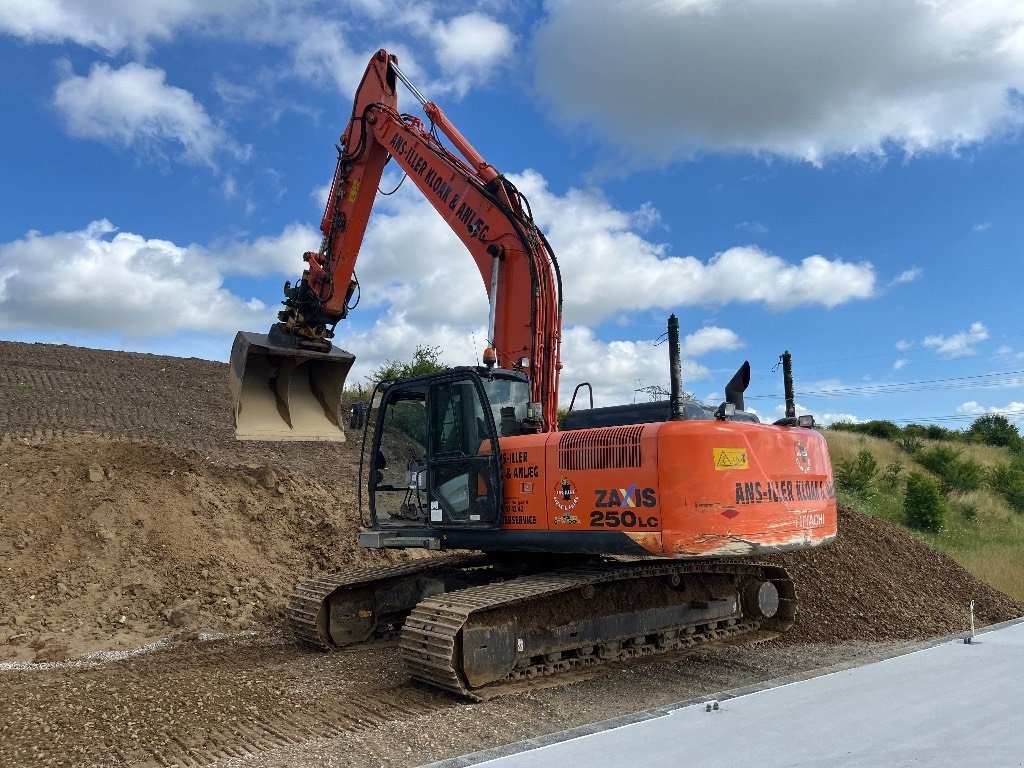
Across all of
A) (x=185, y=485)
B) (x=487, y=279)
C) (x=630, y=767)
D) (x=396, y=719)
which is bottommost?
(x=396, y=719)

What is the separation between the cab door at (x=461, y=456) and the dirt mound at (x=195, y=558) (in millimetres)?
3099

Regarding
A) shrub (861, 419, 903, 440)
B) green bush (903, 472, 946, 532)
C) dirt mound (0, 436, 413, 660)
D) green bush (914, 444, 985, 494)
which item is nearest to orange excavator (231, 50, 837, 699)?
dirt mound (0, 436, 413, 660)

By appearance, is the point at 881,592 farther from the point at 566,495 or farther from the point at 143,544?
the point at 143,544

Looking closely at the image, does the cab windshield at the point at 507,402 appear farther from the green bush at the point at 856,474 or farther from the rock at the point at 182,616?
the green bush at the point at 856,474

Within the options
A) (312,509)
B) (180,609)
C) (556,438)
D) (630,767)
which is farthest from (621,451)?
(312,509)

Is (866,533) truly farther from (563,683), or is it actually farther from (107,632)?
(107,632)

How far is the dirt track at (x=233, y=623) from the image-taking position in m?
4.91

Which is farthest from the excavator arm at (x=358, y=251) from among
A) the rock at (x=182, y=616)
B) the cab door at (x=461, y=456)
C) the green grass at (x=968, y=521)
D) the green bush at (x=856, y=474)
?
the green bush at (x=856, y=474)

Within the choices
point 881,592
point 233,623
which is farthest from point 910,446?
point 233,623

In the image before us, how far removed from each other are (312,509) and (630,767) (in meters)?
8.84

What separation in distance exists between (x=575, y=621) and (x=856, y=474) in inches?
645

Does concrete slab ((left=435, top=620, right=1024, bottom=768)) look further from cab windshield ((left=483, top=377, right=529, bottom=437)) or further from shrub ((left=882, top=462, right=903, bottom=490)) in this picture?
shrub ((left=882, top=462, right=903, bottom=490))

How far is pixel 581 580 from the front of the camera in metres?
6.04

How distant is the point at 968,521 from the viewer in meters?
19.7
